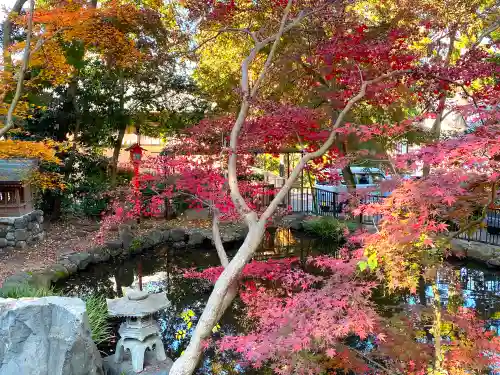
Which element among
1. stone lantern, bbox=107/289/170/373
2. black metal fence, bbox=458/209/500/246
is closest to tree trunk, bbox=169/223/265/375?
stone lantern, bbox=107/289/170/373

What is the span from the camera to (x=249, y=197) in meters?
7.81

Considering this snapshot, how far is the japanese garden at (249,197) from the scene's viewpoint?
12.1 ft

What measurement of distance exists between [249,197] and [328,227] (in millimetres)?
4770

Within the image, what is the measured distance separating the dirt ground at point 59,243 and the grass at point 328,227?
10.1 ft

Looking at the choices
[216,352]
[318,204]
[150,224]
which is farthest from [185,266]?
[318,204]

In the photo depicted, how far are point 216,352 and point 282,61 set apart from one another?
6.13m

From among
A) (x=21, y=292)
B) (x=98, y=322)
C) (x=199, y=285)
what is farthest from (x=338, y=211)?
(x=21, y=292)

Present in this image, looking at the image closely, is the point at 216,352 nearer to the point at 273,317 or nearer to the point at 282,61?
the point at 273,317

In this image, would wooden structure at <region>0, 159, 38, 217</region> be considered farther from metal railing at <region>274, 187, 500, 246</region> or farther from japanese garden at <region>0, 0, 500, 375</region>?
metal railing at <region>274, 187, 500, 246</region>

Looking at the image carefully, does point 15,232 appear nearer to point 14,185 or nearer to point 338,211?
point 14,185

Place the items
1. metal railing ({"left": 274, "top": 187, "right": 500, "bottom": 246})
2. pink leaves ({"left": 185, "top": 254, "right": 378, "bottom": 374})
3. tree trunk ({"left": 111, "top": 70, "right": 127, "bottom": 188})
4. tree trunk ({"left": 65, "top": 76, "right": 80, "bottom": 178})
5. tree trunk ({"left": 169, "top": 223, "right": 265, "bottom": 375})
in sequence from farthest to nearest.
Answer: tree trunk ({"left": 111, "top": 70, "right": 127, "bottom": 188})
tree trunk ({"left": 65, "top": 76, "right": 80, "bottom": 178})
metal railing ({"left": 274, "top": 187, "right": 500, "bottom": 246})
tree trunk ({"left": 169, "top": 223, "right": 265, "bottom": 375})
pink leaves ({"left": 185, "top": 254, "right": 378, "bottom": 374})

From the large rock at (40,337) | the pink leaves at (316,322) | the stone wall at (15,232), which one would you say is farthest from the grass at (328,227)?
the large rock at (40,337)

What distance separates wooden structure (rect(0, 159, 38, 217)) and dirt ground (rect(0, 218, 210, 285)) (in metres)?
0.84

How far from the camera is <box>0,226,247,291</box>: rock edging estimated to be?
7430 mm
